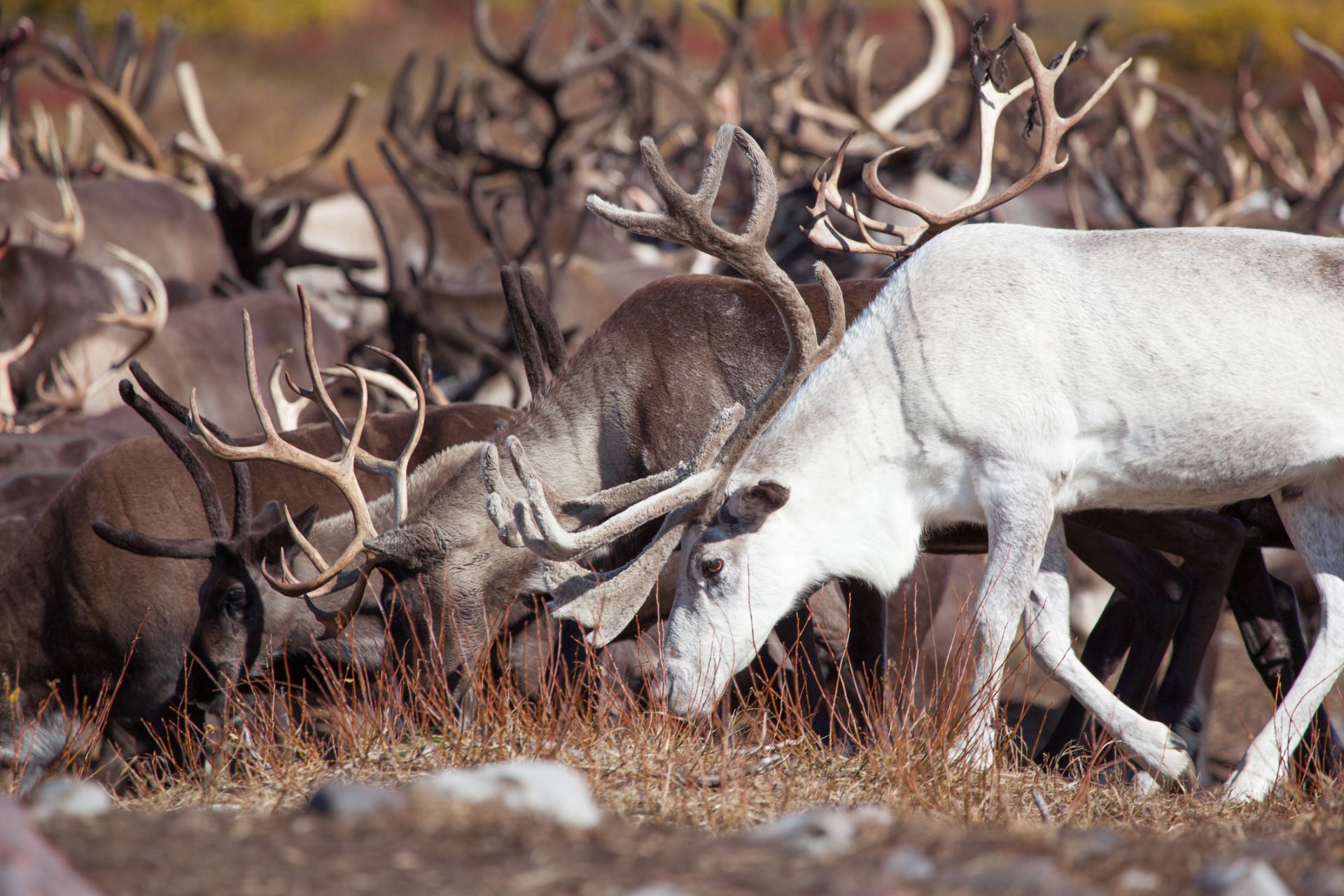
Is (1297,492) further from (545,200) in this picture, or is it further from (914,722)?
(545,200)

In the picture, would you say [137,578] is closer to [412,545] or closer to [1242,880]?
[412,545]

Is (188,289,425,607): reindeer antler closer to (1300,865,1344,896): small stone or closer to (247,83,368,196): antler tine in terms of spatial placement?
(1300,865,1344,896): small stone

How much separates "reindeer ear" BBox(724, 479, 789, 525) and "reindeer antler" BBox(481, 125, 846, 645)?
0.10 metres

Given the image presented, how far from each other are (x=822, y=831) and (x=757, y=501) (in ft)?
4.28

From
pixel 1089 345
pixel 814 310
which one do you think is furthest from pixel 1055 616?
pixel 814 310

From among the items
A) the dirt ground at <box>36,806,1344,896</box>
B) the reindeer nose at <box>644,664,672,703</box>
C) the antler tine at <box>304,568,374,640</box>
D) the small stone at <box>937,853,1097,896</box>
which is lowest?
the antler tine at <box>304,568,374,640</box>

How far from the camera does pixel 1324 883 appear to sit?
2.15 metres

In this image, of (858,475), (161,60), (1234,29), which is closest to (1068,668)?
(858,475)

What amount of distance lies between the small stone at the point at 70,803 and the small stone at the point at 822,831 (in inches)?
43.5

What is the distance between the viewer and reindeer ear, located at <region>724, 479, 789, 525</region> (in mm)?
3426

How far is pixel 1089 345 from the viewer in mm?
3377

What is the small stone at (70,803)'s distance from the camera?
7.66 ft

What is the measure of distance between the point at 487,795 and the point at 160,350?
19.5 feet

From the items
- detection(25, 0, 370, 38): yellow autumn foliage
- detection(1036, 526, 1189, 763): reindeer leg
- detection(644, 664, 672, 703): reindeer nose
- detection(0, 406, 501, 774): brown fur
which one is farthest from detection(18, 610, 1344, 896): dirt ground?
detection(25, 0, 370, 38): yellow autumn foliage
